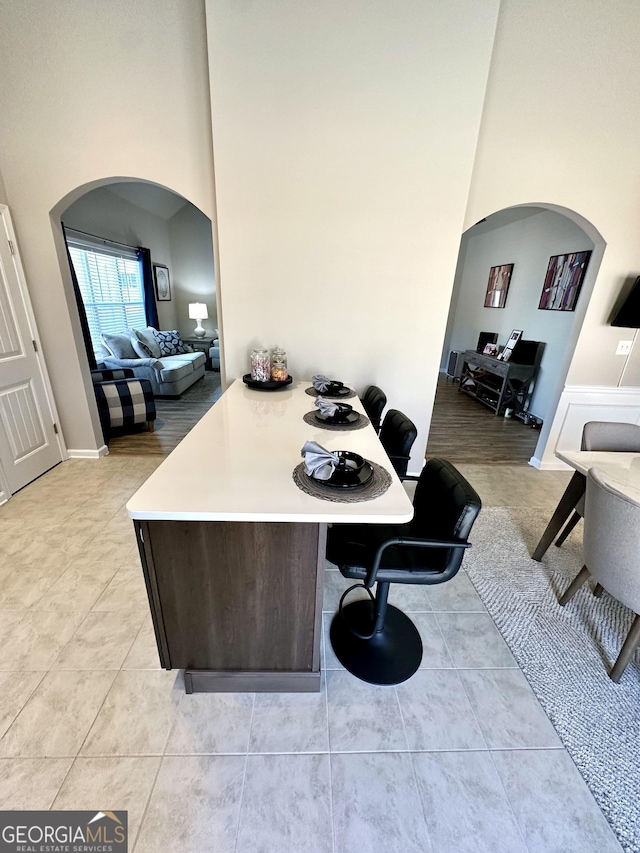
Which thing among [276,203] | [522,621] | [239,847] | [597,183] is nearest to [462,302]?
[597,183]

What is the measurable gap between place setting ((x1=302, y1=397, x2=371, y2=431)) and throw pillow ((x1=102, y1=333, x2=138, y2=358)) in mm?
4153

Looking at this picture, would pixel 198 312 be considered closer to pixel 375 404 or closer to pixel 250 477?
pixel 375 404

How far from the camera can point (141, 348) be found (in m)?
5.16

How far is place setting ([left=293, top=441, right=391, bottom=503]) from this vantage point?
3.56 ft

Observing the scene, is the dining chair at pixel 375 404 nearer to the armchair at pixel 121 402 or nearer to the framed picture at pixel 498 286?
the armchair at pixel 121 402

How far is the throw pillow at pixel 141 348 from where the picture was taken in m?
5.07

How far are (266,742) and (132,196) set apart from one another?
22.9 ft

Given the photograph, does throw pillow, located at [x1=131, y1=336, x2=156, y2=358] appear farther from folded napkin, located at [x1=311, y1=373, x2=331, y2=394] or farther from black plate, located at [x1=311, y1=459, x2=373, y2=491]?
black plate, located at [x1=311, y1=459, x2=373, y2=491]

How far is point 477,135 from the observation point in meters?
2.24

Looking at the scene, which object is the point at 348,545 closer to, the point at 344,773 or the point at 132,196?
the point at 344,773

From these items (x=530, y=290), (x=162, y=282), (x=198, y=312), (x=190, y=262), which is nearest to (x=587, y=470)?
(x=530, y=290)

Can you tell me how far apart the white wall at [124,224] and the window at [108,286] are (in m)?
0.21

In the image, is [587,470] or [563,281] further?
[563,281]

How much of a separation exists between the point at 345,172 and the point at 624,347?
272 centimetres
